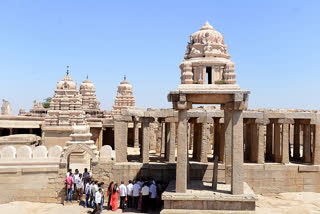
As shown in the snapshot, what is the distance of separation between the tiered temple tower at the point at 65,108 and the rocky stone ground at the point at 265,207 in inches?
543

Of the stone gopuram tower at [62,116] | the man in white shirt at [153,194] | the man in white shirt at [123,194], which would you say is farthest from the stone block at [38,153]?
the stone gopuram tower at [62,116]

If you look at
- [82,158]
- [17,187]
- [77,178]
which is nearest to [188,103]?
[77,178]

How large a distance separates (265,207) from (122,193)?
230 inches

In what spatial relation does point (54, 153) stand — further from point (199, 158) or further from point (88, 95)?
point (88, 95)

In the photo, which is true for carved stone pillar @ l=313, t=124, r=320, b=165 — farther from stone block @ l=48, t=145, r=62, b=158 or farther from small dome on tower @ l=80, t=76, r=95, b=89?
small dome on tower @ l=80, t=76, r=95, b=89

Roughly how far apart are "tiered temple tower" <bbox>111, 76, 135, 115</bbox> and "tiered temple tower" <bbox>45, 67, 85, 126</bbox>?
9497 mm

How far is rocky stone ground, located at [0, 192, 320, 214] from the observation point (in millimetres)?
11594

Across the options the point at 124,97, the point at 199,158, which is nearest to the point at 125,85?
the point at 124,97

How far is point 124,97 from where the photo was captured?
4041 centimetres

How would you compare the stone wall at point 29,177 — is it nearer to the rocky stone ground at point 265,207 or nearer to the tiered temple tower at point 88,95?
the rocky stone ground at point 265,207

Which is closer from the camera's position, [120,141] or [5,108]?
[120,141]

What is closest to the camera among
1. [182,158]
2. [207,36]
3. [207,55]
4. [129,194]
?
[182,158]

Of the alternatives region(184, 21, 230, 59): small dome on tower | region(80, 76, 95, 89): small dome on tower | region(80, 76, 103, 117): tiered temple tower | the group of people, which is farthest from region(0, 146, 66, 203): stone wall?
region(80, 76, 95, 89): small dome on tower

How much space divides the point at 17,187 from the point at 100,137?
40.4ft
